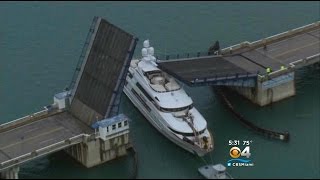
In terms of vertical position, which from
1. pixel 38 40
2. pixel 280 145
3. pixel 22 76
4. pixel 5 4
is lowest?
pixel 280 145

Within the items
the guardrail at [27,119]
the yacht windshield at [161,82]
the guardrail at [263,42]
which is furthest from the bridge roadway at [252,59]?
the guardrail at [27,119]

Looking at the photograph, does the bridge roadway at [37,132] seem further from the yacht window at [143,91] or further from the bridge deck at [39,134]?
the yacht window at [143,91]

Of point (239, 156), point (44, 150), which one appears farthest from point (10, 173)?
point (239, 156)

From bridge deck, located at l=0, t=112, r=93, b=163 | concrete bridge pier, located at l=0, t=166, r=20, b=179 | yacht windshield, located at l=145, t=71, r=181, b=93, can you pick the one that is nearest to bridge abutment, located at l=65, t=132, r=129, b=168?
bridge deck, located at l=0, t=112, r=93, b=163

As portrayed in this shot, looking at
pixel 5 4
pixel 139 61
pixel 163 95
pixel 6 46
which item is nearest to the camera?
pixel 163 95

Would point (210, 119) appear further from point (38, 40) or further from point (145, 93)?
point (38, 40)

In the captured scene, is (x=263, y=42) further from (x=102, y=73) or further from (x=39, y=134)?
(x=39, y=134)

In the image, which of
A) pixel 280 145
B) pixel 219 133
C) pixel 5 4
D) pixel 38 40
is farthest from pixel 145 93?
pixel 5 4
